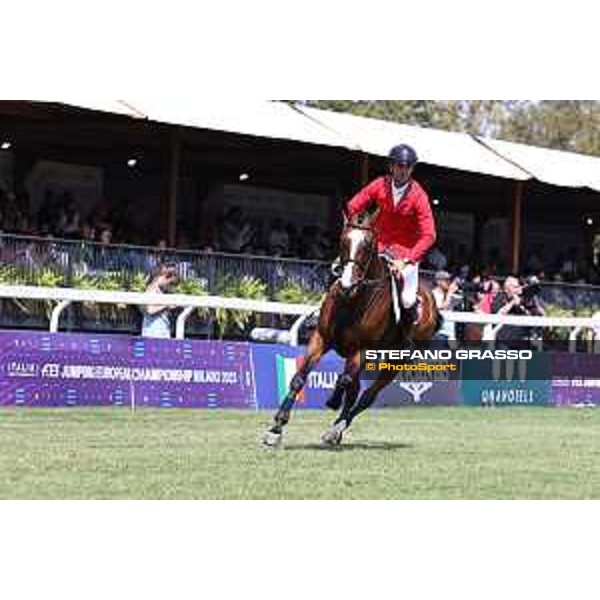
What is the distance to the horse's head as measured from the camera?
43.9 ft

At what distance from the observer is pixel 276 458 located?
12391mm

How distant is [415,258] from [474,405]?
9484 mm

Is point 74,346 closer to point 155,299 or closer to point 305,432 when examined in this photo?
point 155,299

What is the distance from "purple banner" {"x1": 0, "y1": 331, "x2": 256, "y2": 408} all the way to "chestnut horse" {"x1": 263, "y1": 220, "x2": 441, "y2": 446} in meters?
5.02

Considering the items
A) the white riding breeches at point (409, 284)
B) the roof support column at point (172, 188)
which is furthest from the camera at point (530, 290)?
the white riding breeches at point (409, 284)

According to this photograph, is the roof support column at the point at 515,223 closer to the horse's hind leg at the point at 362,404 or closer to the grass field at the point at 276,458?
the grass field at the point at 276,458

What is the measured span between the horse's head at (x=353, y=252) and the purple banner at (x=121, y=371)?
19.4ft

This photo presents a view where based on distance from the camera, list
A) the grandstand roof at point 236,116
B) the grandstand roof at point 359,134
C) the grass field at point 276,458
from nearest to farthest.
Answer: the grass field at point 276,458
the grandstand roof at point 236,116
the grandstand roof at point 359,134

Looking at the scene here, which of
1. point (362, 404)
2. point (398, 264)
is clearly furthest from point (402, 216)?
point (362, 404)

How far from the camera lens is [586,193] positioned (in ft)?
114

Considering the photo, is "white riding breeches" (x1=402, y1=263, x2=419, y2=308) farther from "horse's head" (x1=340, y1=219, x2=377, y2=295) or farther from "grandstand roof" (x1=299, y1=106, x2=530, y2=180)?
"grandstand roof" (x1=299, y1=106, x2=530, y2=180)

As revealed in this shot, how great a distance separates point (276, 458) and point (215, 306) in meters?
8.16

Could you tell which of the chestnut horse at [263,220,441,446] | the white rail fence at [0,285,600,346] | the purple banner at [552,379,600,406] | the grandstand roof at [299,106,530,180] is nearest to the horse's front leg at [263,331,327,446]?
the chestnut horse at [263,220,441,446]

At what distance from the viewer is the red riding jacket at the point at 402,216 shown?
46.4ft
